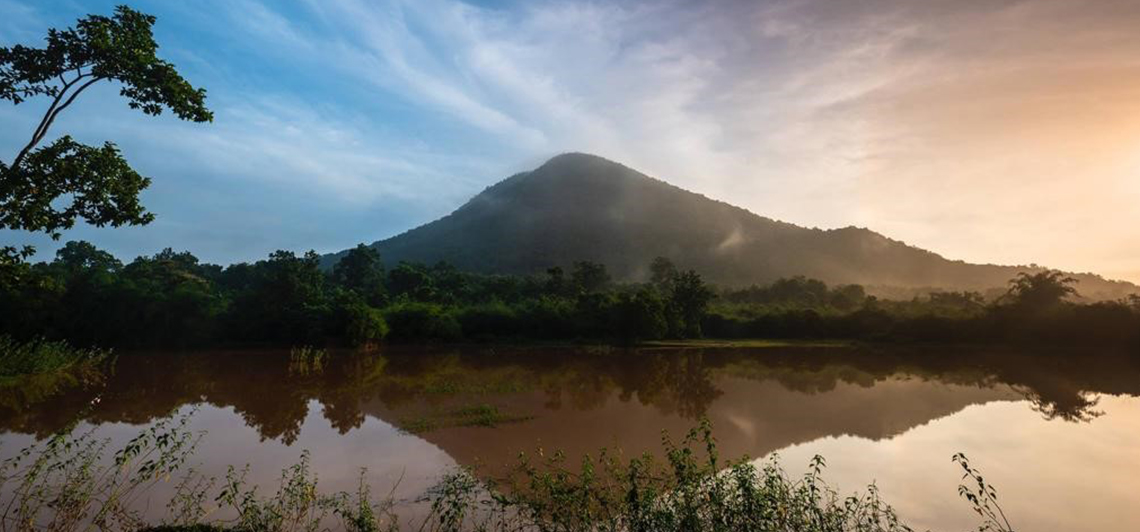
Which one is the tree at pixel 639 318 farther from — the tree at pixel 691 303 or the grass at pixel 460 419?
the grass at pixel 460 419

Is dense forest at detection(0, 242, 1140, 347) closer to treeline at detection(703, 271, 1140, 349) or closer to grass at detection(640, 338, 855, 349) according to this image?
treeline at detection(703, 271, 1140, 349)

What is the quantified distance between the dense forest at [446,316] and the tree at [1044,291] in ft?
0.29

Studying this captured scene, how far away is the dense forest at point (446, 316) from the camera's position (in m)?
39.5

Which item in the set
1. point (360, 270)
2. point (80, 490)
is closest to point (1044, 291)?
point (80, 490)

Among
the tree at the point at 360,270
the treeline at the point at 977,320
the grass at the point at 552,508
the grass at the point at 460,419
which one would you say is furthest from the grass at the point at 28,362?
the treeline at the point at 977,320

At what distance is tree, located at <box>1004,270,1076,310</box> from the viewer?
42688 mm

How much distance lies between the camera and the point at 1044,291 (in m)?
42.8

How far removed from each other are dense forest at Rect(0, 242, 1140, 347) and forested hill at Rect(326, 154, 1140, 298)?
197 feet

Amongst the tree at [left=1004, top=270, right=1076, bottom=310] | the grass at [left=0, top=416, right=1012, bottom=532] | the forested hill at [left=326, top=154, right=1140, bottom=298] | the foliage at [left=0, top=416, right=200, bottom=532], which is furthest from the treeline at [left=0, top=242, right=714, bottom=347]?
the forested hill at [left=326, top=154, right=1140, bottom=298]

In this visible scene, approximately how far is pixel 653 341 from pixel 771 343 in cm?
1002

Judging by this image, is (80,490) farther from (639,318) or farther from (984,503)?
(639,318)

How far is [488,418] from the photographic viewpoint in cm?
1571

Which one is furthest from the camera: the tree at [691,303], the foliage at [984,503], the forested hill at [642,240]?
the forested hill at [642,240]

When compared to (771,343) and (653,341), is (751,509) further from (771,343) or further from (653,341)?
(771,343)
